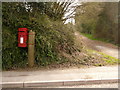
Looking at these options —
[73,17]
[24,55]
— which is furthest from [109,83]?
[73,17]

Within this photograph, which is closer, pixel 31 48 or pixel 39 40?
pixel 31 48

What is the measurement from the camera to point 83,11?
35.2 ft

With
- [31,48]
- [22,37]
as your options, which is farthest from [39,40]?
[22,37]

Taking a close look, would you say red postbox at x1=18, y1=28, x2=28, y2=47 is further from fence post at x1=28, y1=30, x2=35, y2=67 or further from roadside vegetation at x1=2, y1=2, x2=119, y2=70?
roadside vegetation at x1=2, y1=2, x2=119, y2=70

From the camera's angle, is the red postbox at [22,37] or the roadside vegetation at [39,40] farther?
the roadside vegetation at [39,40]

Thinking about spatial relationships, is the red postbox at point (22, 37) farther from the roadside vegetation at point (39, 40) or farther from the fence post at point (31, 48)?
the roadside vegetation at point (39, 40)

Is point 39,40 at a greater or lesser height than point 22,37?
lesser

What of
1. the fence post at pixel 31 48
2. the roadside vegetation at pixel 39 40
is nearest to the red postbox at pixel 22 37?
the fence post at pixel 31 48

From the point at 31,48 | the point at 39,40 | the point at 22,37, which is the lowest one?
the point at 31,48

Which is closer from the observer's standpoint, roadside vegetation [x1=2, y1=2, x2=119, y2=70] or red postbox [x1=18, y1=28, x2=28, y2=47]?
red postbox [x1=18, y1=28, x2=28, y2=47]

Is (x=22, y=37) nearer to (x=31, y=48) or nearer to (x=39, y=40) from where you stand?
(x=31, y=48)

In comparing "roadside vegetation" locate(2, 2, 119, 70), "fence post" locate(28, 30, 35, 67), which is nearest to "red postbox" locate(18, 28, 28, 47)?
"fence post" locate(28, 30, 35, 67)

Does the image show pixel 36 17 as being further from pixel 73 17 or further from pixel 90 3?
pixel 90 3

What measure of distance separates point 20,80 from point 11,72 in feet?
3.47
